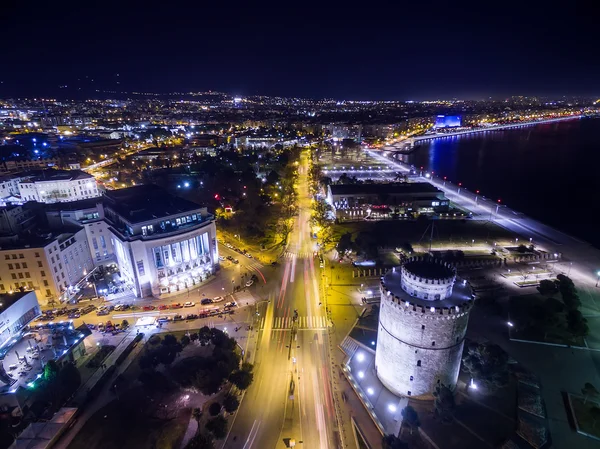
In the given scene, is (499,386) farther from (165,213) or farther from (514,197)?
(514,197)

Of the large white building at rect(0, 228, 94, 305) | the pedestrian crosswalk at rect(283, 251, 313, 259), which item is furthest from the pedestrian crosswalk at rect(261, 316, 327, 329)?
the large white building at rect(0, 228, 94, 305)

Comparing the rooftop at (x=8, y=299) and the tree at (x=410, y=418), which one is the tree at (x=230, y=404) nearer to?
the tree at (x=410, y=418)

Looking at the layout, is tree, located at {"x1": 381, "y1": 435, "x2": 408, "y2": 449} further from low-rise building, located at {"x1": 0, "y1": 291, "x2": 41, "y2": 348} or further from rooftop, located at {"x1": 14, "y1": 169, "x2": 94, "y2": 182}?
rooftop, located at {"x1": 14, "y1": 169, "x2": 94, "y2": 182}

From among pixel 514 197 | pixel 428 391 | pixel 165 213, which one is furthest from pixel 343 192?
pixel 428 391

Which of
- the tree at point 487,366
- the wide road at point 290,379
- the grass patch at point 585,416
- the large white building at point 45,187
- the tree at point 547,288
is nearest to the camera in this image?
the grass patch at point 585,416

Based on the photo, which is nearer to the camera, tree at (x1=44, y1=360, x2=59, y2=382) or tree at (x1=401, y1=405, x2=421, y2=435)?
tree at (x1=401, y1=405, x2=421, y2=435)

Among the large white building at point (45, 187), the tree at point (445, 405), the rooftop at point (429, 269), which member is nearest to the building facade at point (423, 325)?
the rooftop at point (429, 269)
